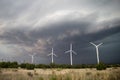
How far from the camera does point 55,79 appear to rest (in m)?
15.5

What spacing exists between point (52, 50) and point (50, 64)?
724 cm

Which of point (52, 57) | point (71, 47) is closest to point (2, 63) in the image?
point (52, 57)

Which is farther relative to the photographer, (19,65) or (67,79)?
(19,65)

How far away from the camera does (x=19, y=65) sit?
81.2 metres

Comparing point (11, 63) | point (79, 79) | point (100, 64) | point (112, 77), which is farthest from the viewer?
point (11, 63)

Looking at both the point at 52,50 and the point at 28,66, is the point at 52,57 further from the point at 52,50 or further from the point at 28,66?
the point at 28,66

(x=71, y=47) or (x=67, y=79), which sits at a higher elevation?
(x=71, y=47)

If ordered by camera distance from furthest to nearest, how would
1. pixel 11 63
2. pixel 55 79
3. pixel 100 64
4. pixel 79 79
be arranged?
pixel 11 63 → pixel 100 64 → pixel 79 79 → pixel 55 79

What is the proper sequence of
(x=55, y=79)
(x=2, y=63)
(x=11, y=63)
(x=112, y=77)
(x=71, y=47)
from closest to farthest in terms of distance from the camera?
1. (x=55, y=79)
2. (x=112, y=77)
3. (x=2, y=63)
4. (x=11, y=63)
5. (x=71, y=47)

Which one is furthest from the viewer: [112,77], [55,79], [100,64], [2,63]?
[2,63]

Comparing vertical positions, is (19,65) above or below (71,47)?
below

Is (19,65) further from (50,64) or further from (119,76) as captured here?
(119,76)

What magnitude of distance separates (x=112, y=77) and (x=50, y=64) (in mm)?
71208

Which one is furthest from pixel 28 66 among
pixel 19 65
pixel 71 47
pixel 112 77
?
pixel 112 77
